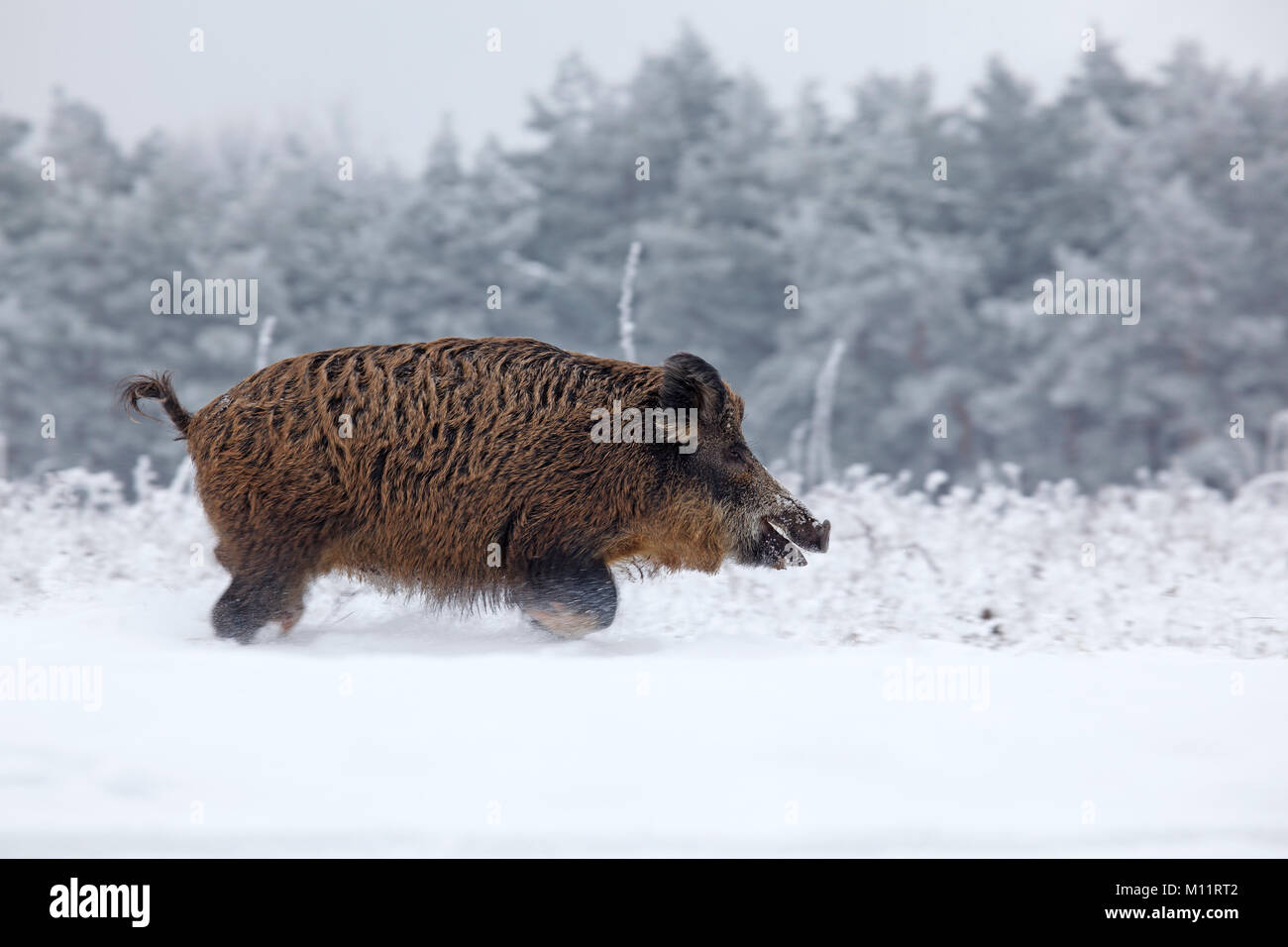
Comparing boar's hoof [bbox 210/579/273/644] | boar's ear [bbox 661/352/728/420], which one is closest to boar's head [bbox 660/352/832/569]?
boar's ear [bbox 661/352/728/420]

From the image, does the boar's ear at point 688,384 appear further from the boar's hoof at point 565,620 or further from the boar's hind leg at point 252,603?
the boar's hind leg at point 252,603

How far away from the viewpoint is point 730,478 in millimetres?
5477

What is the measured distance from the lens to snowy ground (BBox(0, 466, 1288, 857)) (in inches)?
149

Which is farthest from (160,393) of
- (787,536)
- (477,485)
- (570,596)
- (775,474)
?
(775,474)

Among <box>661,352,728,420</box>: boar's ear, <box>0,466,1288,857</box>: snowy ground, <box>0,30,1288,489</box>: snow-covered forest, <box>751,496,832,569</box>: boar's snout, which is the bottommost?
<box>0,466,1288,857</box>: snowy ground

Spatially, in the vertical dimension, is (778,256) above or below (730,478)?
above

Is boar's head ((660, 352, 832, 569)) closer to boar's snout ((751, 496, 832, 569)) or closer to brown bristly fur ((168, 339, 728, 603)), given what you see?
boar's snout ((751, 496, 832, 569))

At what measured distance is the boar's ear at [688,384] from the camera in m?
5.36

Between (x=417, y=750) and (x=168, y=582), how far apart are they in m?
3.31

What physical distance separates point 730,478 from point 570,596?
→ 0.88 metres

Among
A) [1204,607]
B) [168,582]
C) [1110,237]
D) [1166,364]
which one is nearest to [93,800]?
[168,582]

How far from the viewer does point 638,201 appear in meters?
24.0

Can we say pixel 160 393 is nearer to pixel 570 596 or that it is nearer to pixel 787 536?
pixel 570 596

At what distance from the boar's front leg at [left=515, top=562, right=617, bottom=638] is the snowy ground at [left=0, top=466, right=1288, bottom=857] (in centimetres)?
11
